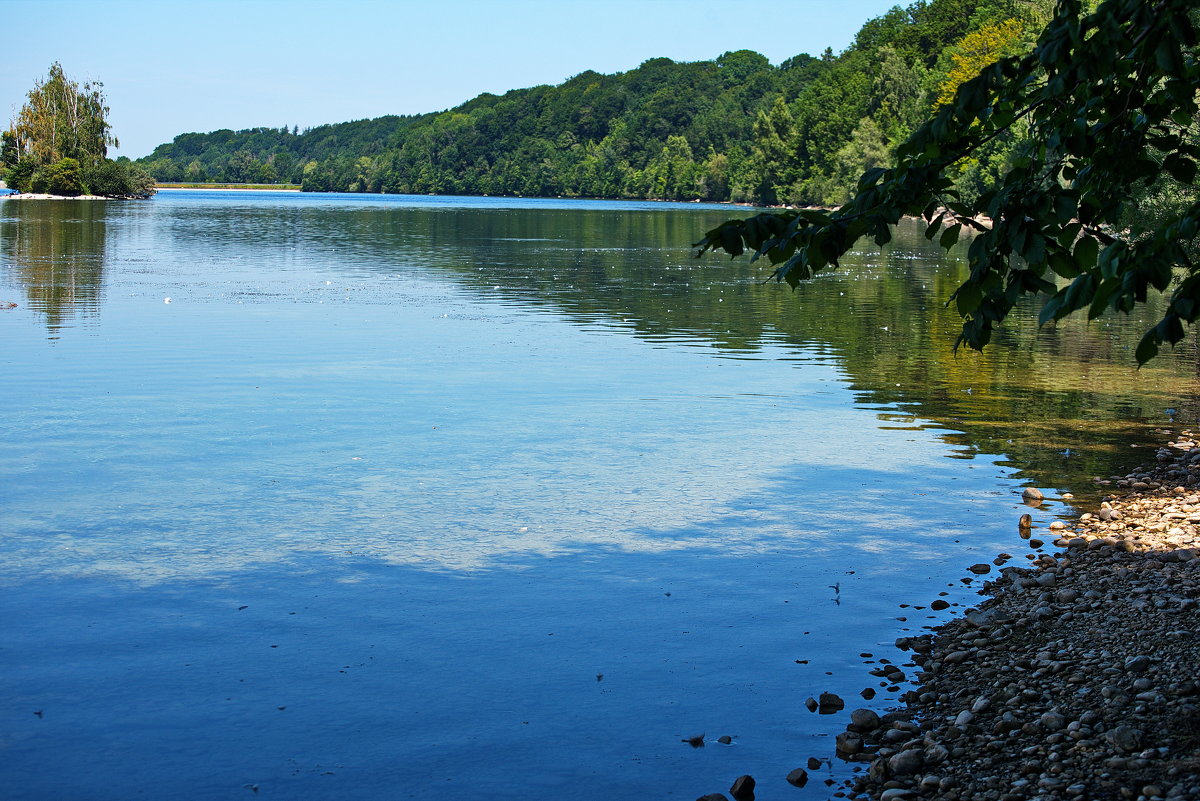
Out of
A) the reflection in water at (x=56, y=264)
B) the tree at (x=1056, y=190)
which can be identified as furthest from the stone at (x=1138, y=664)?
the reflection in water at (x=56, y=264)

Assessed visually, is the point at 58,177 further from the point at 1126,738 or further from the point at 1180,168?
the point at 1126,738

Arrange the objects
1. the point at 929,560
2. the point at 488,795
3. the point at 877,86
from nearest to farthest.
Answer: the point at 488,795 < the point at 929,560 < the point at 877,86

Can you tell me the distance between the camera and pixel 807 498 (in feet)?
46.4


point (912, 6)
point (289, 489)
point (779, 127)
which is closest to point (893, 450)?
point (289, 489)

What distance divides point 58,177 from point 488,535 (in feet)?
521

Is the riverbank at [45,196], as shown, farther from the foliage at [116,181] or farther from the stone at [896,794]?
the stone at [896,794]

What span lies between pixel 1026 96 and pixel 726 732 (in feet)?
14.8

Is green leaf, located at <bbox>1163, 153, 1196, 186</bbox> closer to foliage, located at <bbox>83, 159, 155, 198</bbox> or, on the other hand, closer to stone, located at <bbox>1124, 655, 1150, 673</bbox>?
stone, located at <bbox>1124, 655, 1150, 673</bbox>

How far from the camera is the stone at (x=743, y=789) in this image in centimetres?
721

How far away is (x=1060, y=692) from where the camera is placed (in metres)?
8.05

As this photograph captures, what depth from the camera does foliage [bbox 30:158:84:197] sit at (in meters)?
153

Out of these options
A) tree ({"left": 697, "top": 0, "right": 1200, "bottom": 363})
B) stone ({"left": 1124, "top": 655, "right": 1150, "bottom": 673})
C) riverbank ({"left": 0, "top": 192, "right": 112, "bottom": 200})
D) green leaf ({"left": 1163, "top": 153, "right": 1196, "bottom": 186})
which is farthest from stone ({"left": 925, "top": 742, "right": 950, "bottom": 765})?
riverbank ({"left": 0, "top": 192, "right": 112, "bottom": 200})

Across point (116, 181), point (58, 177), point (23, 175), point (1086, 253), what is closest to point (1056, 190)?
point (1086, 253)

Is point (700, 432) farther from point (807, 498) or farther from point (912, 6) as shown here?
point (912, 6)
